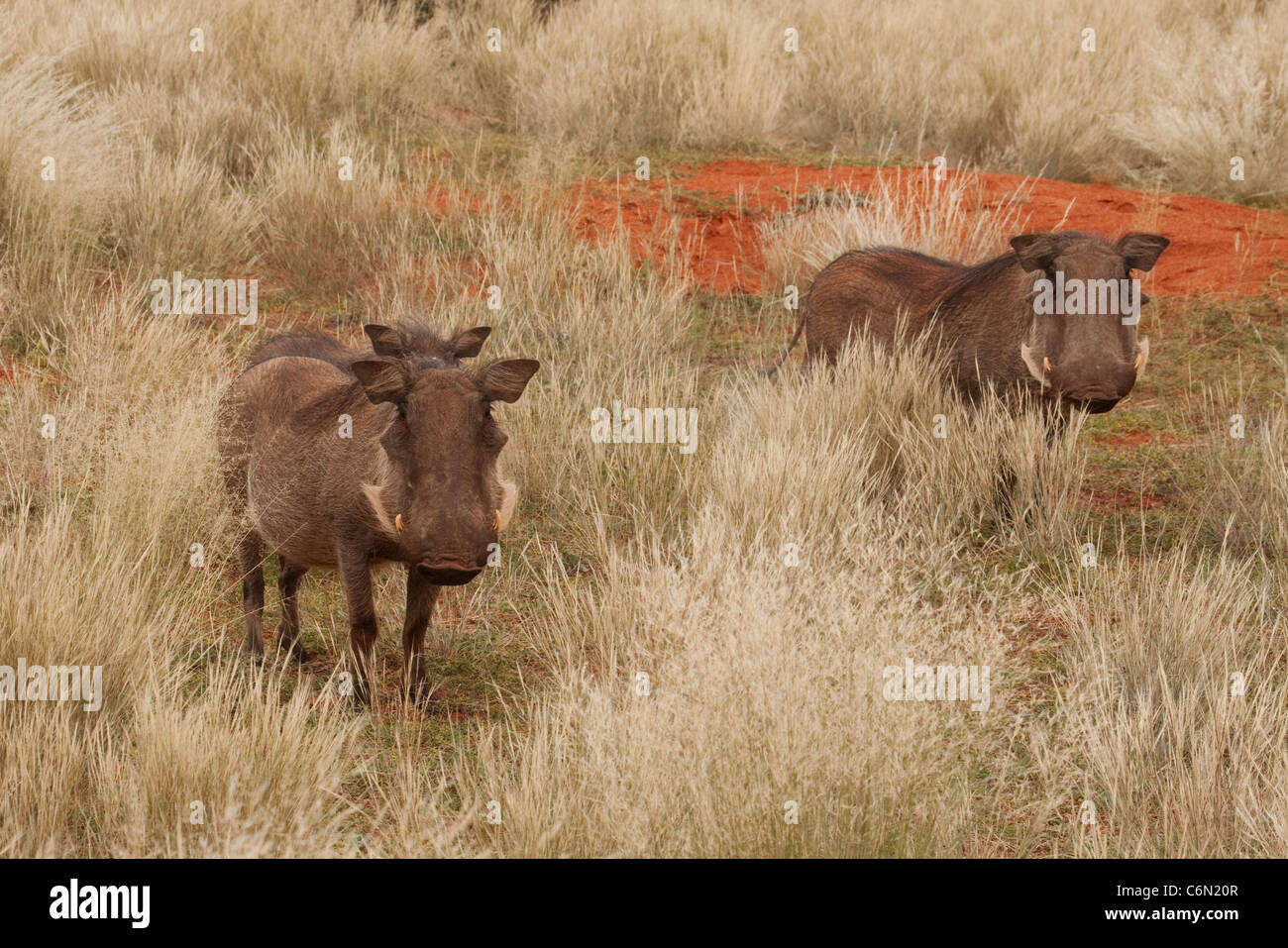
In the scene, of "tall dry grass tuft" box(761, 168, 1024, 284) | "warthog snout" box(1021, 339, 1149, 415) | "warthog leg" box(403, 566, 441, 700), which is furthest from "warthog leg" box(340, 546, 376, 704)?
"tall dry grass tuft" box(761, 168, 1024, 284)

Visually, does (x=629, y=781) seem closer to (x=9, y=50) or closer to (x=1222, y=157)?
(x=9, y=50)

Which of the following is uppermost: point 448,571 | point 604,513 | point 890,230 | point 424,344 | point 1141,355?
point 424,344

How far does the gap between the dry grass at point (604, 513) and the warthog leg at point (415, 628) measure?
5.1 inches

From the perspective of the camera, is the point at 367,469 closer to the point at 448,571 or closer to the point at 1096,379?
the point at 448,571

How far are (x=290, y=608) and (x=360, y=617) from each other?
733 mm

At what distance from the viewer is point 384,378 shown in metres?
4.28

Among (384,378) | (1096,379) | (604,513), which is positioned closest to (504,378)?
(384,378)

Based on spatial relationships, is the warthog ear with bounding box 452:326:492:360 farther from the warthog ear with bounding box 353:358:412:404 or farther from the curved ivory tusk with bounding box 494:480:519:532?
the curved ivory tusk with bounding box 494:480:519:532

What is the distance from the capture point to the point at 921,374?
21.8ft

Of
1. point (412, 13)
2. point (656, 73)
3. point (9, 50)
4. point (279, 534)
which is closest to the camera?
point (279, 534)

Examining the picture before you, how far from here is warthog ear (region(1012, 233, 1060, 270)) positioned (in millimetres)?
6160

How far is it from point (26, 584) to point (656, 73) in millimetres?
9314

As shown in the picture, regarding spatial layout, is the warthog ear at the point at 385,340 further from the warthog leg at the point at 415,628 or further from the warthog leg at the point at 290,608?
the warthog leg at the point at 290,608
